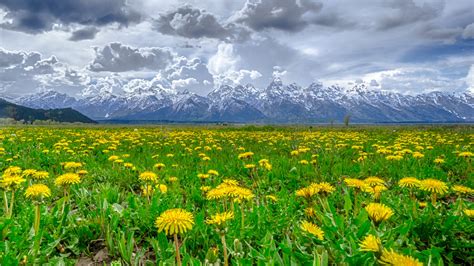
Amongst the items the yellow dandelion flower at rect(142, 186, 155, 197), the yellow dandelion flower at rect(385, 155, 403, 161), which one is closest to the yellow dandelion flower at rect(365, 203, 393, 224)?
the yellow dandelion flower at rect(142, 186, 155, 197)

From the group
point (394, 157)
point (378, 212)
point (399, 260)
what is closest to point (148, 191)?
point (378, 212)

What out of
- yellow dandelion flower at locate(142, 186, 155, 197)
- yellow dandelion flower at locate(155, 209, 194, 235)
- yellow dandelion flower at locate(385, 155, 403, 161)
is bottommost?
yellow dandelion flower at locate(142, 186, 155, 197)

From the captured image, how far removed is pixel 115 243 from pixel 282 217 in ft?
5.86

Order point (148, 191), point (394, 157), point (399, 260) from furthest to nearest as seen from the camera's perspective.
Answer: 1. point (394, 157)
2. point (148, 191)
3. point (399, 260)

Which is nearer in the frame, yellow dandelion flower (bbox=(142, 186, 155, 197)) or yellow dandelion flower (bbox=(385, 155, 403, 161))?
yellow dandelion flower (bbox=(142, 186, 155, 197))

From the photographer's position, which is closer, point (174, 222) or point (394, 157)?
point (174, 222)

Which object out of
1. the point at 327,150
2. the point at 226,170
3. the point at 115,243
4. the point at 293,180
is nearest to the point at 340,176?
the point at 293,180

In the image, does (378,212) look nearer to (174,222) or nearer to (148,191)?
(174,222)

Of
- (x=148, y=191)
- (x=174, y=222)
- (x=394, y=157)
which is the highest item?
(x=174, y=222)

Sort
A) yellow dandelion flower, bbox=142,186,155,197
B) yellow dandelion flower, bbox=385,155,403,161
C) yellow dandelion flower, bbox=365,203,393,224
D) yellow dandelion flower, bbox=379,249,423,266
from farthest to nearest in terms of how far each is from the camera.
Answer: yellow dandelion flower, bbox=385,155,403,161, yellow dandelion flower, bbox=142,186,155,197, yellow dandelion flower, bbox=365,203,393,224, yellow dandelion flower, bbox=379,249,423,266

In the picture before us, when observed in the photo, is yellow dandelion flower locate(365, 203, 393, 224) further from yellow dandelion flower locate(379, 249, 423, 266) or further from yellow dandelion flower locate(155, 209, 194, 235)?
yellow dandelion flower locate(155, 209, 194, 235)

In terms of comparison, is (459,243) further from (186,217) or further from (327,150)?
(327,150)

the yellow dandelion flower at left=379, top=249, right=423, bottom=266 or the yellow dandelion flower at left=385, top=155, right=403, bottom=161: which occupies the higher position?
the yellow dandelion flower at left=379, top=249, right=423, bottom=266

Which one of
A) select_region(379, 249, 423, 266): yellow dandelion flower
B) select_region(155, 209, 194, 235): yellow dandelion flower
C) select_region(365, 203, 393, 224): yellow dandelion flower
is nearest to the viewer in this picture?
select_region(379, 249, 423, 266): yellow dandelion flower
